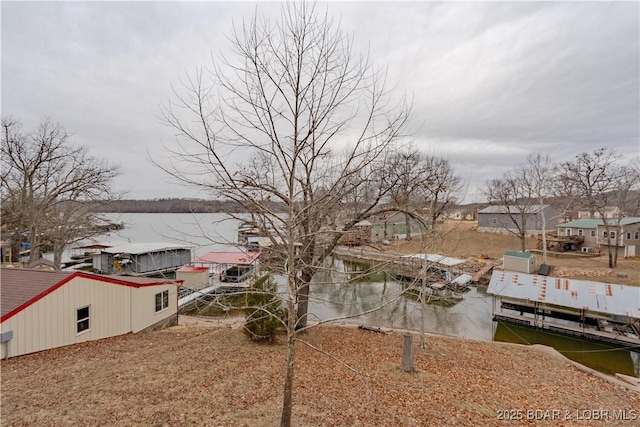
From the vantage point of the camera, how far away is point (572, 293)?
47.0ft

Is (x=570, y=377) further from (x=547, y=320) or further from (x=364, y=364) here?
(x=547, y=320)

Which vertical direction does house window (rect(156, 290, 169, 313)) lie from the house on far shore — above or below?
below

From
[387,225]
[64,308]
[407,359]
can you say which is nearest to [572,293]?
[387,225]

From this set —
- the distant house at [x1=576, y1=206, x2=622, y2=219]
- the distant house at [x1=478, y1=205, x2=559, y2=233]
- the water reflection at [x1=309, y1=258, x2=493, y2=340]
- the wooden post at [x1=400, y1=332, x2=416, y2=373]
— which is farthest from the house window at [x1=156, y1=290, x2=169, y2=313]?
the distant house at [x1=576, y1=206, x2=622, y2=219]

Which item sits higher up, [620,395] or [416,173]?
[416,173]

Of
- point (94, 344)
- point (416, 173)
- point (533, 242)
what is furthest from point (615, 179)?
point (94, 344)

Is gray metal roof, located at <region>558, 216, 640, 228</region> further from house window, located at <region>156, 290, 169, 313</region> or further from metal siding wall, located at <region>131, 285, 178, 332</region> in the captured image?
metal siding wall, located at <region>131, 285, 178, 332</region>

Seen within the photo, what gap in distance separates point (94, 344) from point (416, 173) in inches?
396

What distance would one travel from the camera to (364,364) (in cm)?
799

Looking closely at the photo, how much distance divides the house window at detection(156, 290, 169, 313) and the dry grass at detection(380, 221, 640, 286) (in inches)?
396

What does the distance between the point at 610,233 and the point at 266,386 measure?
32.3 meters

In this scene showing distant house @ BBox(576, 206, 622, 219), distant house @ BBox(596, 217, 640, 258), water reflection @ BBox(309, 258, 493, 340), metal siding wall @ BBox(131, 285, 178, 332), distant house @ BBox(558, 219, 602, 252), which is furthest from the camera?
distant house @ BBox(576, 206, 622, 219)

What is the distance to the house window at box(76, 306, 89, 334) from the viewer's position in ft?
28.6

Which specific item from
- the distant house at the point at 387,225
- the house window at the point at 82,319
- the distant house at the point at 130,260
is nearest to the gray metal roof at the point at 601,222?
the distant house at the point at 387,225
